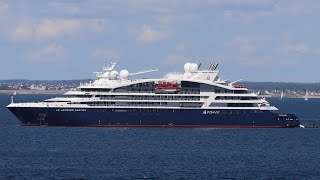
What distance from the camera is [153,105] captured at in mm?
125375

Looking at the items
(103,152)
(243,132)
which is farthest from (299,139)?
(103,152)

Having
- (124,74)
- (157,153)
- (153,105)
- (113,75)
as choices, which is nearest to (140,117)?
(153,105)

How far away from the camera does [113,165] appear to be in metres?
81.9

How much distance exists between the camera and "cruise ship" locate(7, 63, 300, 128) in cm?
12412

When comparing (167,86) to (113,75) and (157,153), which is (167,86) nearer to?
(113,75)

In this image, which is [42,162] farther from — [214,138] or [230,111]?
[230,111]

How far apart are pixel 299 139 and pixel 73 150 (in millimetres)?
32003

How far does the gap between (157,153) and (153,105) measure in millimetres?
33085

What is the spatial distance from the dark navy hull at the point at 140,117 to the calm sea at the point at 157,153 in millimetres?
2049

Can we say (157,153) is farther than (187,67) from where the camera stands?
No

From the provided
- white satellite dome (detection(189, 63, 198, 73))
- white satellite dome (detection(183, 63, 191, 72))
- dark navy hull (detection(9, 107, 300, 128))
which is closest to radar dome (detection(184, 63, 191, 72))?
white satellite dome (detection(183, 63, 191, 72))

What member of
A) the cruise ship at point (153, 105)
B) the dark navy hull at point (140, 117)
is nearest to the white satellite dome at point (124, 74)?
the cruise ship at point (153, 105)

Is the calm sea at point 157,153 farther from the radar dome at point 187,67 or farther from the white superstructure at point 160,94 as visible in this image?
the radar dome at point 187,67

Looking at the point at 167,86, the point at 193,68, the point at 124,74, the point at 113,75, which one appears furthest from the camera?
the point at 193,68
